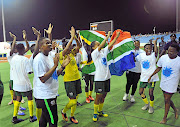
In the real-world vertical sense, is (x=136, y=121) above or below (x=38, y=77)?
below

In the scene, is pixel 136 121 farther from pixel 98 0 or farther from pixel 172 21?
pixel 98 0

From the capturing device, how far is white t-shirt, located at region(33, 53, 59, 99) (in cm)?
262

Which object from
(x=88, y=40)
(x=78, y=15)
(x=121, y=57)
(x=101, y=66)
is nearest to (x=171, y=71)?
(x=121, y=57)

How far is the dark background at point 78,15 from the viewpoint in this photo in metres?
24.6

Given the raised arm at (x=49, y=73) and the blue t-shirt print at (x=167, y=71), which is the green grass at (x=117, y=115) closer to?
the blue t-shirt print at (x=167, y=71)

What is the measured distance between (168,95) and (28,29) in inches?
1014

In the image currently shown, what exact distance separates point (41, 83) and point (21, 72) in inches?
54.8

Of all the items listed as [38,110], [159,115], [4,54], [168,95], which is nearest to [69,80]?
[38,110]

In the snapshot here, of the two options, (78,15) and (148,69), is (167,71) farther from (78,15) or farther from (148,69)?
(78,15)

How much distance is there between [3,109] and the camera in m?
5.14

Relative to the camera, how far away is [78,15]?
27.3 metres

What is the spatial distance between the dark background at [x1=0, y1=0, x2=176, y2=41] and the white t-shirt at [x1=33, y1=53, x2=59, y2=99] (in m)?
23.5

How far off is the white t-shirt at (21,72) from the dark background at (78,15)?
75.1ft

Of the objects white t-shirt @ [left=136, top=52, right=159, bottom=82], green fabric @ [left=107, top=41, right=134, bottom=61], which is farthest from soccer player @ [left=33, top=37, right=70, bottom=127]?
white t-shirt @ [left=136, top=52, right=159, bottom=82]
